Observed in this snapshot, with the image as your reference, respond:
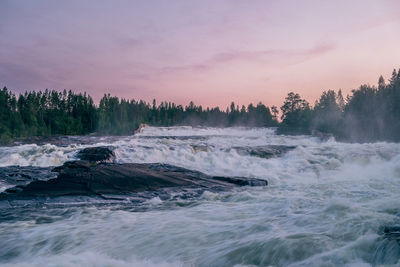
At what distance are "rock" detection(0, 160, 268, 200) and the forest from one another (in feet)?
111

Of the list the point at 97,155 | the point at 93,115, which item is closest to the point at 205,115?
the point at 93,115

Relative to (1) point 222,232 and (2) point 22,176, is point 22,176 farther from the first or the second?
(1) point 222,232

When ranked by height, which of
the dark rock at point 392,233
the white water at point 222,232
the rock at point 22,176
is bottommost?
the white water at point 222,232

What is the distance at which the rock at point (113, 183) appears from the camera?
6246 mm

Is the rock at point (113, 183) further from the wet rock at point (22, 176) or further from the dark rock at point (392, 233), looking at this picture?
the dark rock at point (392, 233)

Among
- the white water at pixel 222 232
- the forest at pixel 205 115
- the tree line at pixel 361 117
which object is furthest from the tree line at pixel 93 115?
the white water at pixel 222 232

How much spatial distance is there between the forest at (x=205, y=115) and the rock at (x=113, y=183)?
34.0 metres

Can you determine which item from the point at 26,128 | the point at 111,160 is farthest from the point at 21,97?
the point at 111,160

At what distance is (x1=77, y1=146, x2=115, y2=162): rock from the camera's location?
12.2m

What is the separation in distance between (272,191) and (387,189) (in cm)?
310

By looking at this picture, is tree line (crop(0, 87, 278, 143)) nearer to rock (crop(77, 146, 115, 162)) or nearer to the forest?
the forest

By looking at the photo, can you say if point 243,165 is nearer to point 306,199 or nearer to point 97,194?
point 306,199

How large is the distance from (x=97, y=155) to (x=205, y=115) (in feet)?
297

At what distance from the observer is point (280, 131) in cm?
5347
